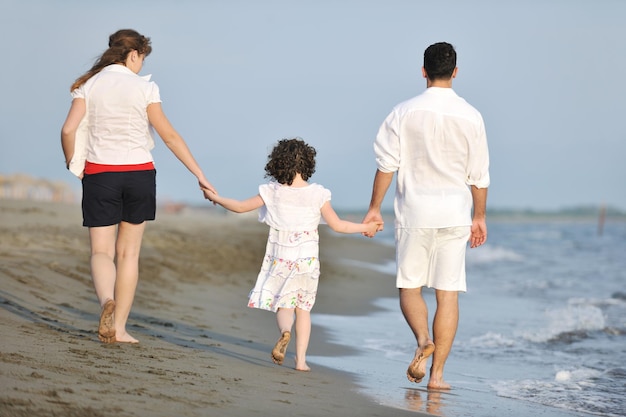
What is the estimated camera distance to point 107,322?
17.6 feet

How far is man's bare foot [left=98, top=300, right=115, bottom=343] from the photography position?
5336 millimetres

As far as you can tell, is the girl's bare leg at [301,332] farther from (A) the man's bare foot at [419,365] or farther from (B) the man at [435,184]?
(A) the man's bare foot at [419,365]

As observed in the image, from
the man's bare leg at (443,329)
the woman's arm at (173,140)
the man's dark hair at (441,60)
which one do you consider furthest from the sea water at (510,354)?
the man's dark hair at (441,60)

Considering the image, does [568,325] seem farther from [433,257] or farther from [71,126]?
[71,126]

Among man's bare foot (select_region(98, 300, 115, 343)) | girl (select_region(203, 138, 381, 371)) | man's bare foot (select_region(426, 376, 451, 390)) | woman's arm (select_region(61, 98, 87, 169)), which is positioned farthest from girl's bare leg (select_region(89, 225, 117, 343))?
man's bare foot (select_region(426, 376, 451, 390))

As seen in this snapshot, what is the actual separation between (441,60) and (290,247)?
4.69 ft

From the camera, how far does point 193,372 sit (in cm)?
485

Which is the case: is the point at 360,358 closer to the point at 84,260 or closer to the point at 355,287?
the point at 84,260

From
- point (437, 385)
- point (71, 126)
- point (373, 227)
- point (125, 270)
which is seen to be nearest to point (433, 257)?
point (373, 227)

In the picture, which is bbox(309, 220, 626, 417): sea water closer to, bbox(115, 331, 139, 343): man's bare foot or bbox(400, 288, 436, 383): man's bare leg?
bbox(400, 288, 436, 383): man's bare leg

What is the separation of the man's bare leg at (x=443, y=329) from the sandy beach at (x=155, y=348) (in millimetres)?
490

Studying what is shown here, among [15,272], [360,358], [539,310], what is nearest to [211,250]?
[539,310]

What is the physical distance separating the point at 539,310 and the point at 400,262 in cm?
644

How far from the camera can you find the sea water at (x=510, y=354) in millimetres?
5148
